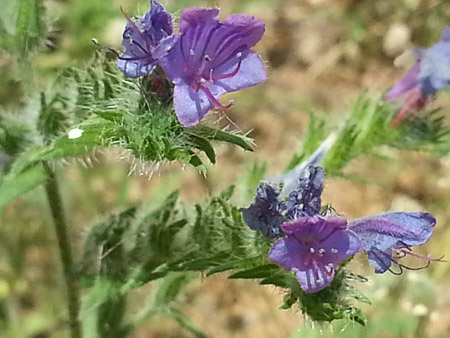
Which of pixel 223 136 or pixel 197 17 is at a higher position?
pixel 197 17

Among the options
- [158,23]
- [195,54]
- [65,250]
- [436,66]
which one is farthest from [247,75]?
[65,250]

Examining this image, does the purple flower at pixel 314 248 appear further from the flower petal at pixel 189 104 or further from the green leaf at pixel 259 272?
the flower petal at pixel 189 104

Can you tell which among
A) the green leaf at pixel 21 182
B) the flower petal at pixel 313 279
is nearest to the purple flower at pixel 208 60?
the flower petal at pixel 313 279

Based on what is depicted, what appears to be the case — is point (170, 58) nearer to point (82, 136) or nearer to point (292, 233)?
point (82, 136)

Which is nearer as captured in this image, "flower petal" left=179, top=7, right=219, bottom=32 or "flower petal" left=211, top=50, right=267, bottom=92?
"flower petal" left=179, top=7, right=219, bottom=32

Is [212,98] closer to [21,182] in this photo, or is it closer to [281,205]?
[281,205]

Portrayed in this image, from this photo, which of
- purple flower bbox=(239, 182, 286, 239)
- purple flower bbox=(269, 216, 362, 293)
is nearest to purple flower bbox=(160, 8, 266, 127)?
purple flower bbox=(239, 182, 286, 239)

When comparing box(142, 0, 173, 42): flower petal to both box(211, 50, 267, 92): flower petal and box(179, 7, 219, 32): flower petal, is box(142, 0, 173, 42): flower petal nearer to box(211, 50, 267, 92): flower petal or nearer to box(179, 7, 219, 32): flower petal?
box(179, 7, 219, 32): flower petal
